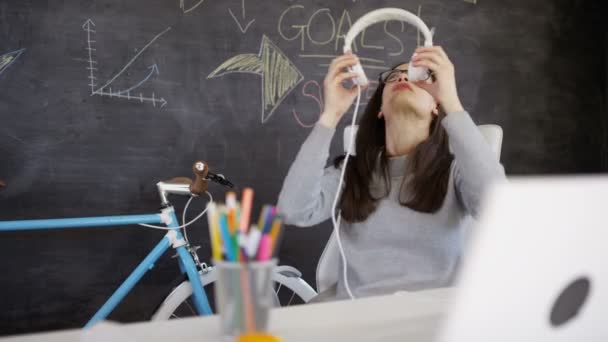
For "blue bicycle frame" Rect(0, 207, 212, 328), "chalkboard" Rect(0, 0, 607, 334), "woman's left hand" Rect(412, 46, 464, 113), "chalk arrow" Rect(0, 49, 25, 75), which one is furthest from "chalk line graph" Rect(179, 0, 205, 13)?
"woman's left hand" Rect(412, 46, 464, 113)

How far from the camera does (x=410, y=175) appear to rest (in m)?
Answer: 1.40

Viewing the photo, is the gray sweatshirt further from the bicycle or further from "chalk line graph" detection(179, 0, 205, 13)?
"chalk line graph" detection(179, 0, 205, 13)

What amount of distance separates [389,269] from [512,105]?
5.53 feet

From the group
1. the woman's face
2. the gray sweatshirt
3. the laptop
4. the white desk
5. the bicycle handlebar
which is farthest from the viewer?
the bicycle handlebar

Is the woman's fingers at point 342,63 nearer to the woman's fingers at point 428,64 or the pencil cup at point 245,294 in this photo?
the woman's fingers at point 428,64

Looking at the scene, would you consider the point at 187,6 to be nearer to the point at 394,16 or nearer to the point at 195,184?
the point at 195,184

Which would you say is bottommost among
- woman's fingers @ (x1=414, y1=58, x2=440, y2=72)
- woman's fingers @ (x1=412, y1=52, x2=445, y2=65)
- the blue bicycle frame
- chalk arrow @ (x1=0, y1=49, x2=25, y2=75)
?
the blue bicycle frame

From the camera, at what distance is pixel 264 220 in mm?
613

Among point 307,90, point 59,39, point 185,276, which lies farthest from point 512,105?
point 59,39

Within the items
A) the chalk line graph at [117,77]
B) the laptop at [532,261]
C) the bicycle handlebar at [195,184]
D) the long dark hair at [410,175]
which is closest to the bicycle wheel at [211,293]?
the bicycle handlebar at [195,184]

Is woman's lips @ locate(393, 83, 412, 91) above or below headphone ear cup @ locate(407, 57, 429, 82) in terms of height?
below

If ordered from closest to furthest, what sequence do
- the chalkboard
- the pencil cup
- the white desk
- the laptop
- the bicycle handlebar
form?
1. the laptop
2. the pencil cup
3. the white desk
4. the bicycle handlebar
5. the chalkboard

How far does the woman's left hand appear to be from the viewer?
1.25 metres

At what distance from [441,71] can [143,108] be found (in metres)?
1.24
